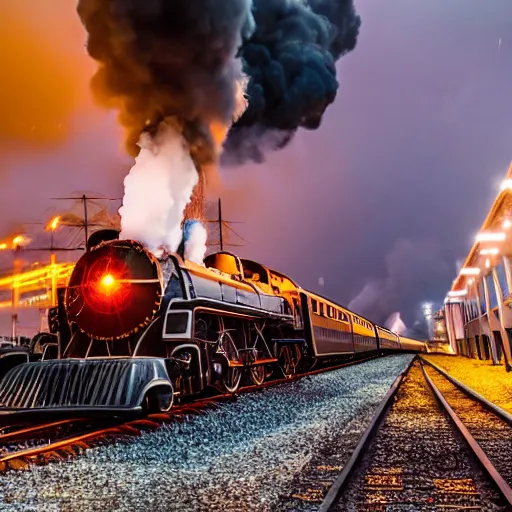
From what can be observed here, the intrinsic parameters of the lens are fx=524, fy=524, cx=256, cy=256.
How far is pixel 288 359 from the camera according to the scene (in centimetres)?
1257

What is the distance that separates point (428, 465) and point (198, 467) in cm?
191

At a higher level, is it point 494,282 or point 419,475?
point 494,282

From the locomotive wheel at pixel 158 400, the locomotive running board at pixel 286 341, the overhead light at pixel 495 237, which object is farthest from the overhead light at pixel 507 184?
the locomotive wheel at pixel 158 400

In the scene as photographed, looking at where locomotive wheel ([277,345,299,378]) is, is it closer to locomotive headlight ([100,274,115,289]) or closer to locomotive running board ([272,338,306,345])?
locomotive running board ([272,338,306,345])

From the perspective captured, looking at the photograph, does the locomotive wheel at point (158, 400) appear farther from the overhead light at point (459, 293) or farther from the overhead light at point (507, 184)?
the overhead light at point (459, 293)

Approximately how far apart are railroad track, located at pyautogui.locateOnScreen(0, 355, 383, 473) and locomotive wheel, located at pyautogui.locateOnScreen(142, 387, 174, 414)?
0.13 meters

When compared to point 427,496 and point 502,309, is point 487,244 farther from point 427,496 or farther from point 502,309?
point 427,496

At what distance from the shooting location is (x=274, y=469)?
424 centimetres

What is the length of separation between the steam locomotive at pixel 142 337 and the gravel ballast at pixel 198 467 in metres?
0.73

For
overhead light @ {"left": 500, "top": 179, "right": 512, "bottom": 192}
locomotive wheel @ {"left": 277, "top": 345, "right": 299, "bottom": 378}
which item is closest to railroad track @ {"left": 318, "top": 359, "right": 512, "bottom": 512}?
locomotive wheel @ {"left": 277, "top": 345, "right": 299, "bottom": 378}

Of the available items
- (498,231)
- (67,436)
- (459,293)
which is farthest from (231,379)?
(459,293)

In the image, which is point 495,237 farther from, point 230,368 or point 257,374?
point 230,368

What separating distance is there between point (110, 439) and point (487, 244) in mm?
17549

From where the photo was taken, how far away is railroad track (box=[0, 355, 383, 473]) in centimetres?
446
